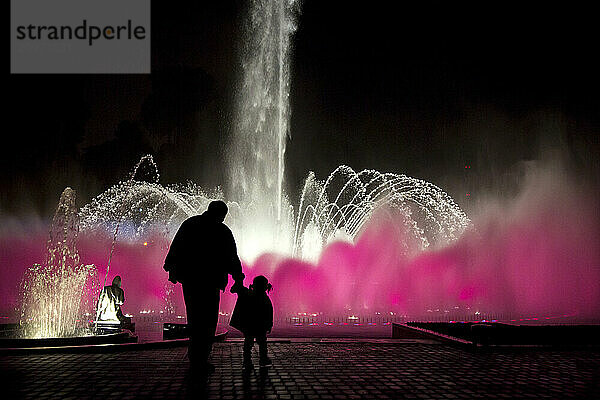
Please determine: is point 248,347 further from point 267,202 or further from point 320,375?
point 267,202

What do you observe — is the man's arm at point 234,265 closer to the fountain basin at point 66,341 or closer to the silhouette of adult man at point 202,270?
the silhouette of adult man at point 202,270

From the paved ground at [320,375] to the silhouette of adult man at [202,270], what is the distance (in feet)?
1.36

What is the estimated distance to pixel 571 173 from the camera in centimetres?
3644

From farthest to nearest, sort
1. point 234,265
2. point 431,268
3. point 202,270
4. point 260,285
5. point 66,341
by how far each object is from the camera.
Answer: point 431,268
point 66,341
point 260,285
point 234,265
point 202,270

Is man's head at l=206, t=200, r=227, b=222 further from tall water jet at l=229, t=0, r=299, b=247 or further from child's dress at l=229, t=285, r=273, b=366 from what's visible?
tall water jet at l=229, t=0, r=299, b=247

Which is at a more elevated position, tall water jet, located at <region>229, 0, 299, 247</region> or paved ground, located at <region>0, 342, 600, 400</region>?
tall water jet, located at <region>229, 0, 299, 247</region>

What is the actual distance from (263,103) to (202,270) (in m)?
24.5

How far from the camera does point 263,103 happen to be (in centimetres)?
3028

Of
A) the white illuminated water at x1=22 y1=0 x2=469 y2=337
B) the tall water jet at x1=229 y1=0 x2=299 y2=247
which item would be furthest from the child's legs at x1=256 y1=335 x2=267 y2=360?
the tall water jet at x1=229 y1=0 x2=299 y2=247

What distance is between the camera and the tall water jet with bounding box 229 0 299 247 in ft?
97.6

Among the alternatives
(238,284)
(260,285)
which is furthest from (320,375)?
(260,285)

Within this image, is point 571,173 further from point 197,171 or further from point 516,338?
point 516,338

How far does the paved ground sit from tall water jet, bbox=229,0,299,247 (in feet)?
68.8

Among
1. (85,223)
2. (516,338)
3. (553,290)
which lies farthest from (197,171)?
(516,338)
